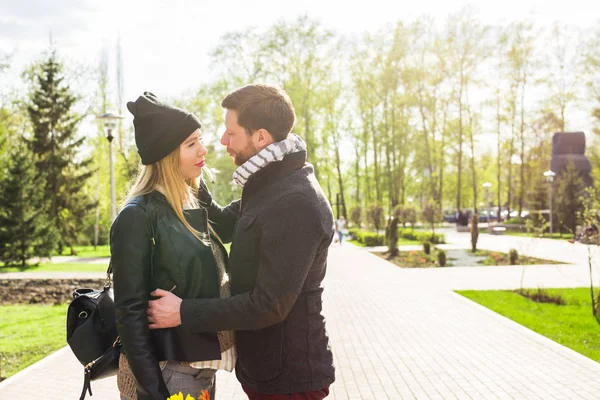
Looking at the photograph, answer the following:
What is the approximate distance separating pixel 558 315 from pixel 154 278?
28.8 feet

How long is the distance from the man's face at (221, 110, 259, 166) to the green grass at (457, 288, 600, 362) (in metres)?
6.03

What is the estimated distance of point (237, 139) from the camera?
220cm

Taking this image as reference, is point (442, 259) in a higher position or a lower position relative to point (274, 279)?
lower

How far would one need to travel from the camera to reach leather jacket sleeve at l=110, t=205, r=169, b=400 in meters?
2.03

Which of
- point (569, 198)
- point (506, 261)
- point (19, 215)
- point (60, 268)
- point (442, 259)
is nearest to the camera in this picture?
point (442, 259)

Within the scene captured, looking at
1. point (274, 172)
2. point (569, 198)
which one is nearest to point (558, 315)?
point (274, 172)

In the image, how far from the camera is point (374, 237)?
97.2ft

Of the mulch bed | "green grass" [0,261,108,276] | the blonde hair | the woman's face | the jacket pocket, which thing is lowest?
"green grass" [0,261,108,276]

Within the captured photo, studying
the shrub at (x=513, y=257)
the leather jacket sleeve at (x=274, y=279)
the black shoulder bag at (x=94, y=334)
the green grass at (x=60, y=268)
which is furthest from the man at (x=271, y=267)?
the green grass at (x=60, y=268)

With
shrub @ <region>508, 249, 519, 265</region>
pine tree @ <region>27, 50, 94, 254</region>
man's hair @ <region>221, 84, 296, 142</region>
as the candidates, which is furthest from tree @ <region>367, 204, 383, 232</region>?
man's hair @ <region>221, 84, 296, 142</region>

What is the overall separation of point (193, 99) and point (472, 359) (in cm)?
3905

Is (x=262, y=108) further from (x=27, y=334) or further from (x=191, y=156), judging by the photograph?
(x=27, y=334)

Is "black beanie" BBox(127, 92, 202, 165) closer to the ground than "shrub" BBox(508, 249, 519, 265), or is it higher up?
higher up

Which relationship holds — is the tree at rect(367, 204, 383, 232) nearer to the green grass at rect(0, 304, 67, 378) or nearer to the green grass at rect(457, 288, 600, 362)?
the green grass at rect(457, 288, 600, 362)
